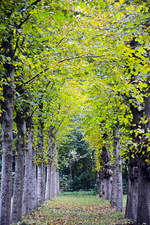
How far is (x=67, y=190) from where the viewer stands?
48.9m

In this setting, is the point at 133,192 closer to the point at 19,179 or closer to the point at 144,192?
the point at 144,192

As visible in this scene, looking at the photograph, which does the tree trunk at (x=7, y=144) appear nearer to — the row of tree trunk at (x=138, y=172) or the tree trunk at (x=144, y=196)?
the row of tree trunk at (x=138, y=172)

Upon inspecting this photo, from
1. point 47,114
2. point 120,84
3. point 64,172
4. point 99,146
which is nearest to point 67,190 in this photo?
point 64,172

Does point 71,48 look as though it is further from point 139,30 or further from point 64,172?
point 64,172

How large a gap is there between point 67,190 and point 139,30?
4546 centimetres

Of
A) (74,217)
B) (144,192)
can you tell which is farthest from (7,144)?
(74,217)

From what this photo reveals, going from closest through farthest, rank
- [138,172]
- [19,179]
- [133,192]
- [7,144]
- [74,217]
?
[7,144], [138,172], [19,179], [133,192], [74,217]

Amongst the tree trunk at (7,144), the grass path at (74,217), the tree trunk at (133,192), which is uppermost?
the tree trunk at (7,144)

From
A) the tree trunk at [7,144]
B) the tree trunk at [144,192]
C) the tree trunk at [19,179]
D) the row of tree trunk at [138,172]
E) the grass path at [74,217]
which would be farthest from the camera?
the grass path at [74,217]

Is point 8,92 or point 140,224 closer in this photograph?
point 8,92

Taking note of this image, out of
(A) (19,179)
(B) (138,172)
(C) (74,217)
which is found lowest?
(C) (74,217)

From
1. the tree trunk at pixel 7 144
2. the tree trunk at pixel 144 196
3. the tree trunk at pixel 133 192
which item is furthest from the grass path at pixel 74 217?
the tree trunk at pixel 7 144

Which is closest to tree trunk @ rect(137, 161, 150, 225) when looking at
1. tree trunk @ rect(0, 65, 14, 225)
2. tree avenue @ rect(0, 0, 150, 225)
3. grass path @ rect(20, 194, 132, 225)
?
tree avenue @ rect(0, 0, 150, 225)

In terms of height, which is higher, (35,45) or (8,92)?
(35,45)
